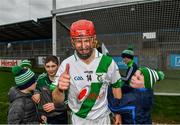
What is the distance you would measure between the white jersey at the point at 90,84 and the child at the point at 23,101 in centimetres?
88

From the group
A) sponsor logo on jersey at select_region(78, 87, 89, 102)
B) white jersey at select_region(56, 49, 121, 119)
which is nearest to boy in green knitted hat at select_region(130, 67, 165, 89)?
white jersey at select_region(56, 49, 121, 119)

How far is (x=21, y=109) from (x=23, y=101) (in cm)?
12

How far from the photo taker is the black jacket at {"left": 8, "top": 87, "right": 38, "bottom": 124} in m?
3.92

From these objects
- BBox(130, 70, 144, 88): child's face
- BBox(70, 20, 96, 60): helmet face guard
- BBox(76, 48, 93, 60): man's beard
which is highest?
BBox(70, 20, 96, 60): helmet face guard

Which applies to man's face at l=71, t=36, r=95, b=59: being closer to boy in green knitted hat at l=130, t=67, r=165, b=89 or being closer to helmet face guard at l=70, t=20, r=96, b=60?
helmet face guard at l=70, t=20, r=96, b=60

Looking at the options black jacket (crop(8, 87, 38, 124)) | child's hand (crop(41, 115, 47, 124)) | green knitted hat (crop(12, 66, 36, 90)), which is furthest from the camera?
child's hand (crop(41, 115, 47, 124))

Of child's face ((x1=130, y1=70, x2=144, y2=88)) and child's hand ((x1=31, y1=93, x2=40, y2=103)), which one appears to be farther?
child's hand ((x1=31, y1=93, x2=40, y2=103))

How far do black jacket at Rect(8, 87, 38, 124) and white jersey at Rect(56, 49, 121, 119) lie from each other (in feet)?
2.87

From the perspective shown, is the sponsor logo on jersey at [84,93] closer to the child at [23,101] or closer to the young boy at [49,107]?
the child at [23,101]

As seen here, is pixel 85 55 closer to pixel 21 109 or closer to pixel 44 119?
pixel 21 109

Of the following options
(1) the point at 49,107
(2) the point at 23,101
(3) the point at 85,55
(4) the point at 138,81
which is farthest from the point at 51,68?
(3) the point at 85,55

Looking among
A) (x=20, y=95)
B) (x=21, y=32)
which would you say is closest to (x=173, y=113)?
(x=20, y=95)

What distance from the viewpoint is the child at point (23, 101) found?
3.93 metres

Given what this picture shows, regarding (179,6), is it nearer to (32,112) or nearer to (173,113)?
(173,113)
